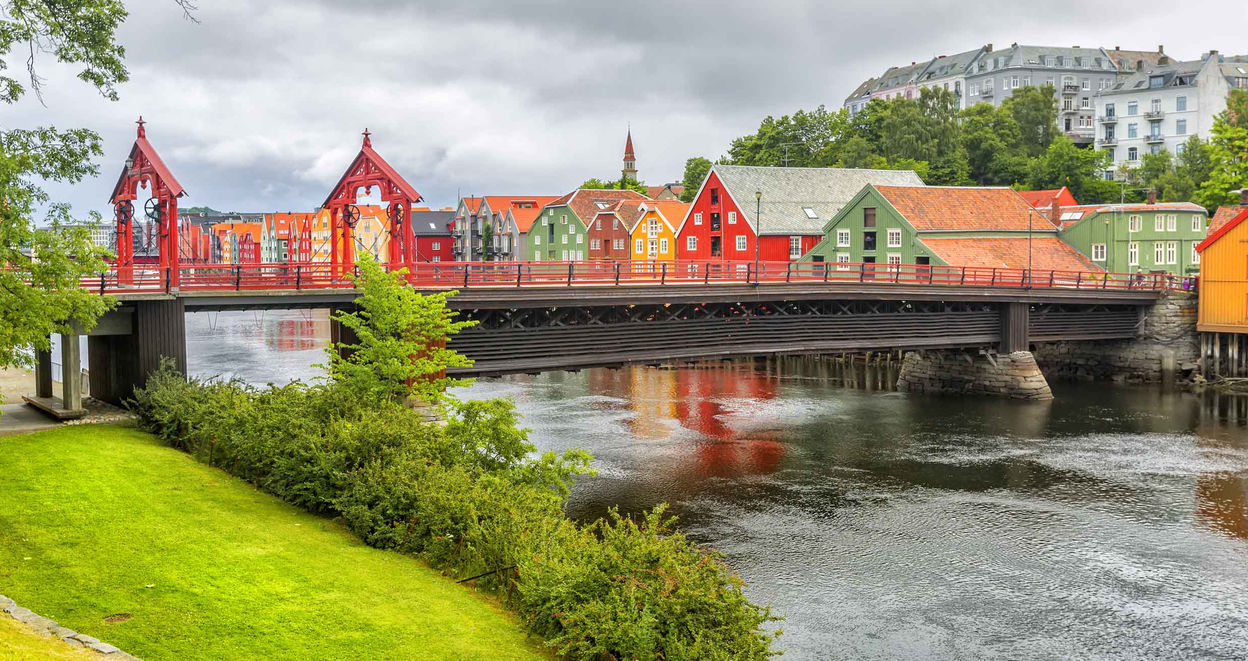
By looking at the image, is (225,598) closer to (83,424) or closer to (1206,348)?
(83,424)

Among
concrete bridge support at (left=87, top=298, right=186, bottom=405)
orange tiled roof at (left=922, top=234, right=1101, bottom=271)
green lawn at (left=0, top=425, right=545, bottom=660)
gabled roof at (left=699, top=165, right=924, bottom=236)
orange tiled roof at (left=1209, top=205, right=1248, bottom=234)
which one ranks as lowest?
green lawn at (left=0, top=425, right=545, bottom=660)

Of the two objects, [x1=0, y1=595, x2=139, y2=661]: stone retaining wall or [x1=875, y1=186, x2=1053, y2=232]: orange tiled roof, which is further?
[x1=875, y1=186, x2=1053, y2=232]: orange tiled roof

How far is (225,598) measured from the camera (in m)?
17.1

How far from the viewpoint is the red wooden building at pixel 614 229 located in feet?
358

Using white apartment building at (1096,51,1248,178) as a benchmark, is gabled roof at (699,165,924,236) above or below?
below

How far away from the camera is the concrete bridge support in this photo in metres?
32.6

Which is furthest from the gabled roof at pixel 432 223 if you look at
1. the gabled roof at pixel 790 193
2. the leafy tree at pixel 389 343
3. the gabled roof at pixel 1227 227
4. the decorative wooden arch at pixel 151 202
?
the leafy tree at pixel 389 343

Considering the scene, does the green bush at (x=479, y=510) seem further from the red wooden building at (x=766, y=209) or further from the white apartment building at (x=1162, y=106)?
the white apartment building at (x=1162, y=106)

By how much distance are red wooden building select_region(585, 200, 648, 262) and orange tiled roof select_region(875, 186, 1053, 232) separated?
34864mm

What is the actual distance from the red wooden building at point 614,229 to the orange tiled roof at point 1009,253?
38298 millimetres

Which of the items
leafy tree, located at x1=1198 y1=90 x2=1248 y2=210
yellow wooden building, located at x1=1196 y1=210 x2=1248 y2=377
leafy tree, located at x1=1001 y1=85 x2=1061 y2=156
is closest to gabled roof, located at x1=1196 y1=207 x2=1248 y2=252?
yellow wooden building, located at x1=1196 y1=210 x2=1248 y2=377

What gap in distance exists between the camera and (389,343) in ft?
98.6

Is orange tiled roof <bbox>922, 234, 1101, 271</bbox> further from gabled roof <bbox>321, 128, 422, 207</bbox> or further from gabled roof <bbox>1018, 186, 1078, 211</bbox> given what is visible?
gabled roof <bbox>321, 128, 422, 207</bbox>

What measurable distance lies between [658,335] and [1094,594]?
23.1 meters
